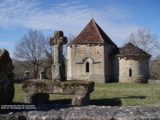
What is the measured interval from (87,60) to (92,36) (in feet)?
10.3

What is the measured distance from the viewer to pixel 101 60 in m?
45.7

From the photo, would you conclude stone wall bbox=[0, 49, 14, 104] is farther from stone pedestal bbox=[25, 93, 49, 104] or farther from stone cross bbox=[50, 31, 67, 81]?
stone cross bbox=[50, 31, 67, 81]

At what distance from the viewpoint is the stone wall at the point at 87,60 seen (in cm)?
4559

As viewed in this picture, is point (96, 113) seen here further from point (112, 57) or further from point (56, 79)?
point (112, 57)

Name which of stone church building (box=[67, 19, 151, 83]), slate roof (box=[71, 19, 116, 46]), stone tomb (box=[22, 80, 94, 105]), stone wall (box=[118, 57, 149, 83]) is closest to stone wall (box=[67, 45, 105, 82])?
stone church building (box=[67, 19, 151, 83])

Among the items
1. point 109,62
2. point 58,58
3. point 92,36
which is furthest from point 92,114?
point 109,62

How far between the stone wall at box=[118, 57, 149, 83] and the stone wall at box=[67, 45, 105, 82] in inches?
103

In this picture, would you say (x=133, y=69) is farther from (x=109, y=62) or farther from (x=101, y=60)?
(x=101, y=60)

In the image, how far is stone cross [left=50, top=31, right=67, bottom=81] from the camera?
18672 mm

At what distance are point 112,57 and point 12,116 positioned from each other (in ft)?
141

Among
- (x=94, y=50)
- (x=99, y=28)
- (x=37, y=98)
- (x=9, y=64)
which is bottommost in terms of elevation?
(x=37, y=98)

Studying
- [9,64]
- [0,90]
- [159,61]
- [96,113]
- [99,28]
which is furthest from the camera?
[159,61]

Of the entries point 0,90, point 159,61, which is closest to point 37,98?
point 0,90

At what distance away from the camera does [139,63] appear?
4541 centimetres
